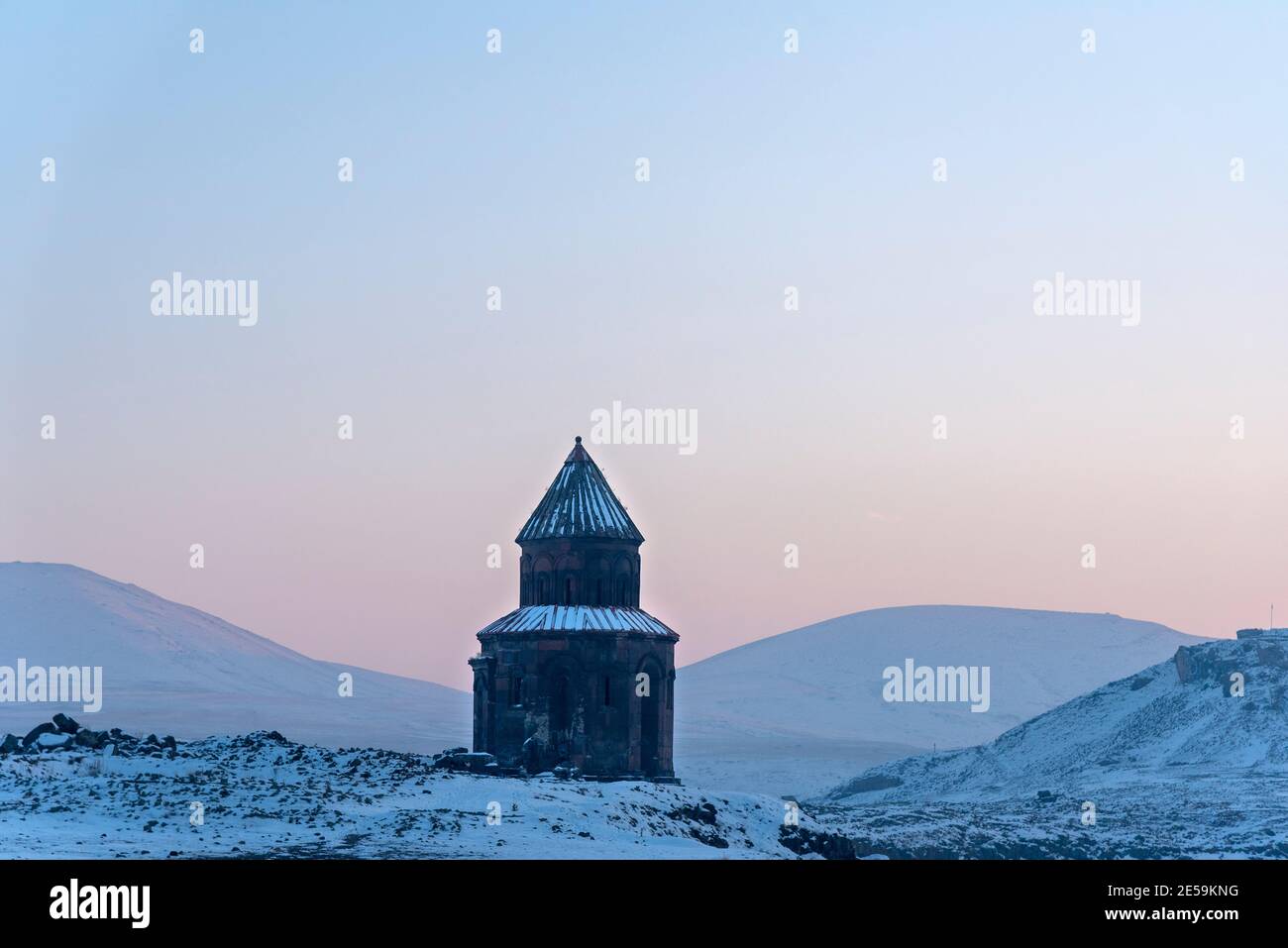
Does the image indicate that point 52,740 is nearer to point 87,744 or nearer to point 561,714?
point 87,744

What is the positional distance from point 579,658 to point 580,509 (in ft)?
14.4

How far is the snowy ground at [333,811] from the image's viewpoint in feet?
114

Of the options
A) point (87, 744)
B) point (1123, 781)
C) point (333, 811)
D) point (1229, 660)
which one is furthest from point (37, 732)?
point (1229, 660)

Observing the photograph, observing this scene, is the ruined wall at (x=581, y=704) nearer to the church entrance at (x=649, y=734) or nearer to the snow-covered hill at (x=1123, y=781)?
the church entrance at (x=649, y=734)

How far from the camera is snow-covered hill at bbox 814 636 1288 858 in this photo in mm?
58344

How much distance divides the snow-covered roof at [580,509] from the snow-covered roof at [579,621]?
6.58 ft

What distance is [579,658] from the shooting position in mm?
51156

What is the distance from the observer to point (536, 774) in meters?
48.6

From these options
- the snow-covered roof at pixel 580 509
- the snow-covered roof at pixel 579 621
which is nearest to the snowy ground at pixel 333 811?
the snow-covered roof at pixel 579 621

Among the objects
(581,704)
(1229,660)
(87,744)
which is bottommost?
(87,744)

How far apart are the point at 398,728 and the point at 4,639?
177 ft

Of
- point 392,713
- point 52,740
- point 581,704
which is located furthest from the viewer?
point 392,713
